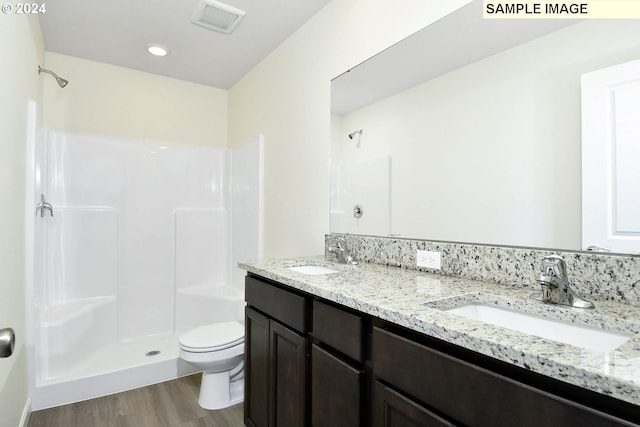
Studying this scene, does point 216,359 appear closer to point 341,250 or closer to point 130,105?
point 341,250

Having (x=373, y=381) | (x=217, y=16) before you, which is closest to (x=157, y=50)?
(x=217, y=16)

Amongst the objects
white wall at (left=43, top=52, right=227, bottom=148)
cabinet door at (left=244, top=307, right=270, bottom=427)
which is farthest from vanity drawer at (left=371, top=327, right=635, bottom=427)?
white wall at (left=43, top=52, right=227, bottom=148)

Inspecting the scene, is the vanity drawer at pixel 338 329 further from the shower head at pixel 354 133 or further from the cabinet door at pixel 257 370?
the shower head at pixel 354 133

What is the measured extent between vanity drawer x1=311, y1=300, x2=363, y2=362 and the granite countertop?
0.05 m

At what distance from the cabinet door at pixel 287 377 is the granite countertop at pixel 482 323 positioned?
231 mm

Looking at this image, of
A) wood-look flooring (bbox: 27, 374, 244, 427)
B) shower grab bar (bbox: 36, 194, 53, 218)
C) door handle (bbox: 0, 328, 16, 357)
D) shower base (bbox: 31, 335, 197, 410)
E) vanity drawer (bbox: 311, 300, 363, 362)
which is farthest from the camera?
shower grab bar (bbox: 36, 194, 53, 218)

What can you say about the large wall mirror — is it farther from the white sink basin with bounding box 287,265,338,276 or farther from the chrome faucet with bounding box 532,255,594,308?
the white sink basin with bounding box 287,265,338,276

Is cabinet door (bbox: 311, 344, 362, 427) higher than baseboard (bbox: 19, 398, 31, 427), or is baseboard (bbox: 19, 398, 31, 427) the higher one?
cabinet door (bbox: 311, 344, 362, 427)

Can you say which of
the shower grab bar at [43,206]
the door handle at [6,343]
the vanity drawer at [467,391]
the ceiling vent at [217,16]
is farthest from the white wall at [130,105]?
the vanity drawer at [467,391]

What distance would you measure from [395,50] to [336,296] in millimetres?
1238

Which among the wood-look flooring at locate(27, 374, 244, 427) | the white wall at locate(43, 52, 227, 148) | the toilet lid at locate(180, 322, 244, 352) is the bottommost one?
the wood-look flooring at locate(27, 374, 244, 427)

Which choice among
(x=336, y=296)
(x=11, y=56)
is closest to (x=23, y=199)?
(x=11, y=56)

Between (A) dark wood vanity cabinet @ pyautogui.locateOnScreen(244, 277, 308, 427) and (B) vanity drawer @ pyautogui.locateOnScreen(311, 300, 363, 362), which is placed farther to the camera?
(A) dark wood vanity cabinet @ pyautogui.locateOnScreen(244, 277, 308, 427)

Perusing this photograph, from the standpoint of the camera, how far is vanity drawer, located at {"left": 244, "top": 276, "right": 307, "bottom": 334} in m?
1.32
